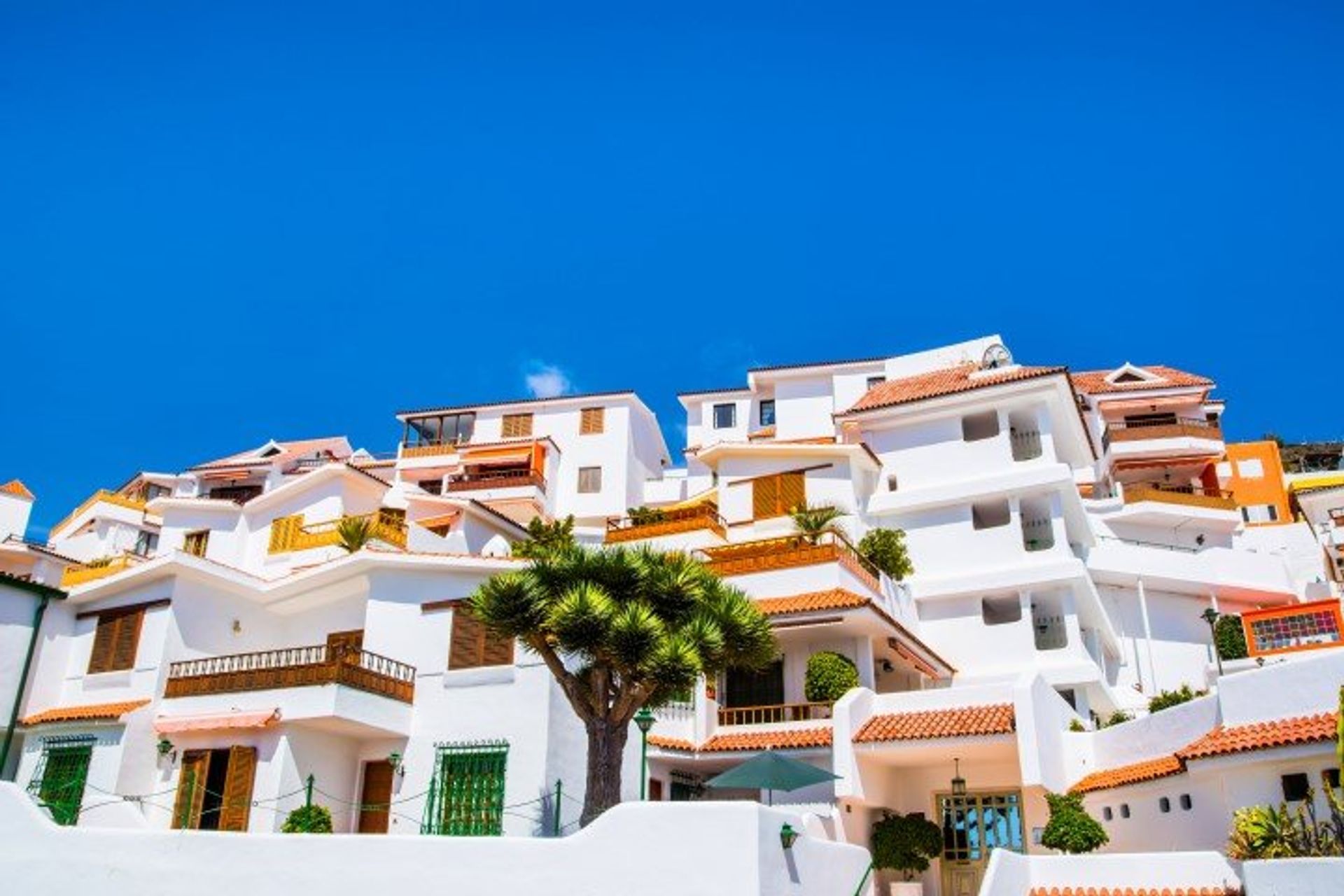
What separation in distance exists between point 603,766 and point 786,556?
12.8m

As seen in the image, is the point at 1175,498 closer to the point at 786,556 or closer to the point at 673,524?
the point at 673,524

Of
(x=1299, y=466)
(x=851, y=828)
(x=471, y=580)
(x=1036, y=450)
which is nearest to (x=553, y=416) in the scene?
(x=1036, y=450)

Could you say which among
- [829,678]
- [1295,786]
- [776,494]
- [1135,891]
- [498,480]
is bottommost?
[1135,891]

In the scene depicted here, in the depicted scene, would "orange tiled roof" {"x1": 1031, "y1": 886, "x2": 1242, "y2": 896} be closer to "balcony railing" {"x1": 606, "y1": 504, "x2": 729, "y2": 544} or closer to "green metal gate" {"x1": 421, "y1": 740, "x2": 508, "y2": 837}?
"green metal gate" {"x1": 421, "y1": 740, "x2": 508, "y2": 837}

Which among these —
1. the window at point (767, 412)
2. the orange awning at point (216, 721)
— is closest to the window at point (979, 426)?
the window at point (767, 412)

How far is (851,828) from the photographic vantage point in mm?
24078

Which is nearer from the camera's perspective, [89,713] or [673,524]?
[89,713]

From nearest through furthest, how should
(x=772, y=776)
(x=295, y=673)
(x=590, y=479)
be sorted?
(x=772, y=776)
(x=295, y=673)
(x=590, y=479)

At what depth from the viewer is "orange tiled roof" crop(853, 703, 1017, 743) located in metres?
24.0

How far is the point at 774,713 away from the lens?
28234 millimetres

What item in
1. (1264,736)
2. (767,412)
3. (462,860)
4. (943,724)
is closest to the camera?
(462,860)

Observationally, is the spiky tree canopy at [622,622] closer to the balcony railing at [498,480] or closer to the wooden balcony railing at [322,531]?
the wooden balcony railing at [322,531]

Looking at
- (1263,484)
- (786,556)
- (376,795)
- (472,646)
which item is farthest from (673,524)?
(1263,484)

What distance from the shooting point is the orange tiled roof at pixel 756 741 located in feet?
84.9
